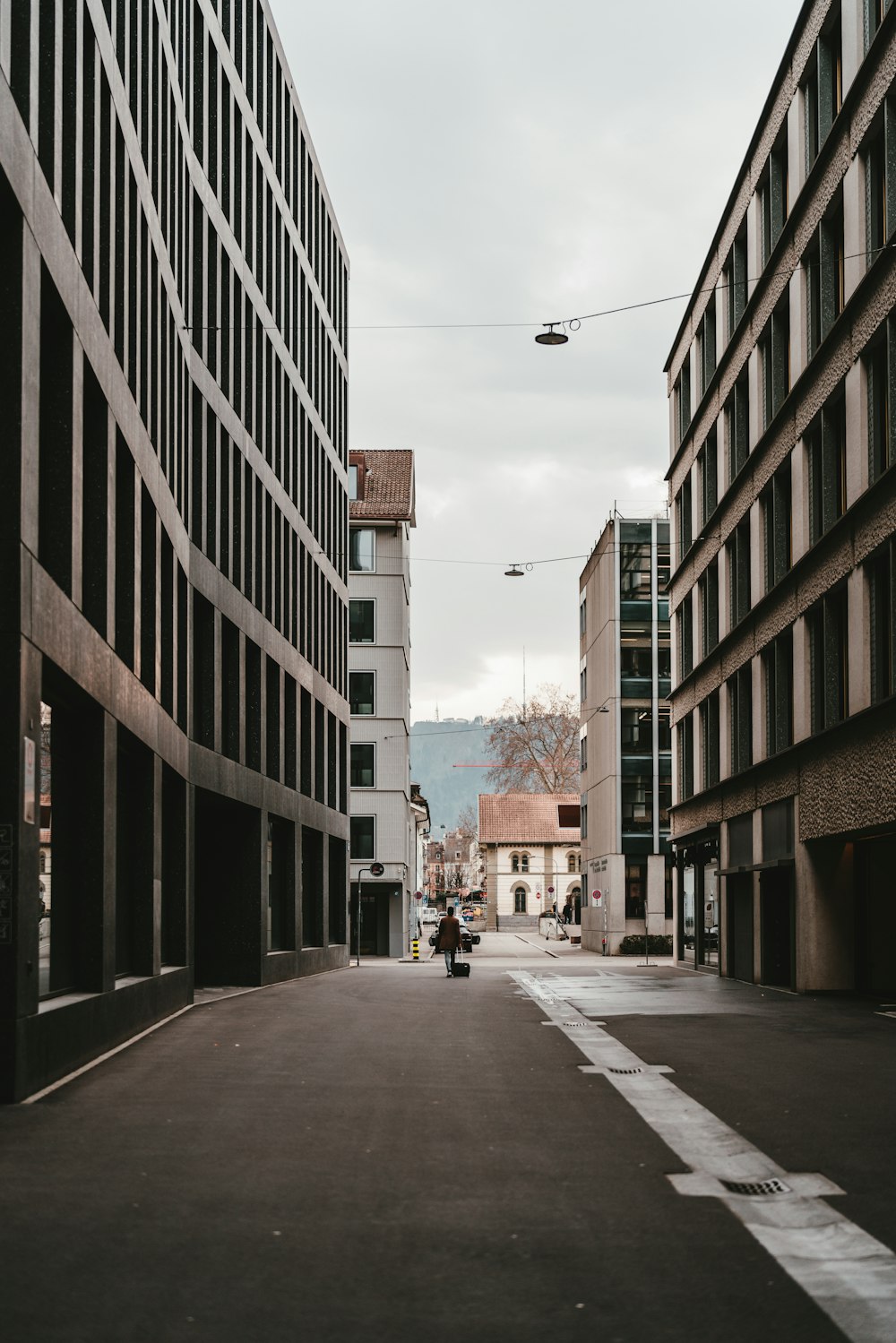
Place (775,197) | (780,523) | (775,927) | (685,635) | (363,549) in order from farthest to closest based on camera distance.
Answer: (363,549), (685,635), (775,927), (775,197), (780,523)

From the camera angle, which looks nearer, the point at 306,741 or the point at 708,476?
the point at 708,476

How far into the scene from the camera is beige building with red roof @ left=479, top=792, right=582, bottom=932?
361 feet

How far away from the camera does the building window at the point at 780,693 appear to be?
2897 cm

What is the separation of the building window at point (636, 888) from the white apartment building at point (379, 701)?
961 cm

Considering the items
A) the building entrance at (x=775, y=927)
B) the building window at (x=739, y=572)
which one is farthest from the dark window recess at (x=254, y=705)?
the building entrance at (x=775, y=927)

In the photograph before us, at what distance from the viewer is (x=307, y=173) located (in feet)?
139

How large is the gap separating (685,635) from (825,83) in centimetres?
1890

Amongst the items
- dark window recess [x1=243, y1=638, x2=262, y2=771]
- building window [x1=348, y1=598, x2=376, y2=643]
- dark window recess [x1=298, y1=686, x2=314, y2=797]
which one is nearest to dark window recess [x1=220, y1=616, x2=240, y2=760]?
dark window recess [x1=243, y1=638, x2=262, y2=771]

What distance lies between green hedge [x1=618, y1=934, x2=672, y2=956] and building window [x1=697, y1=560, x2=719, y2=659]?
3034 centimetres

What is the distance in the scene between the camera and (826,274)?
85.4 feet

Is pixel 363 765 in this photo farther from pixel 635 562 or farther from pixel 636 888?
pixel 635 562

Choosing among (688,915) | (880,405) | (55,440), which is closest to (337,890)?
(688,915)

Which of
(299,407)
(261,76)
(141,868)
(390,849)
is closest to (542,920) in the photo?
(390,849)

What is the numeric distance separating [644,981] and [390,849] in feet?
117
